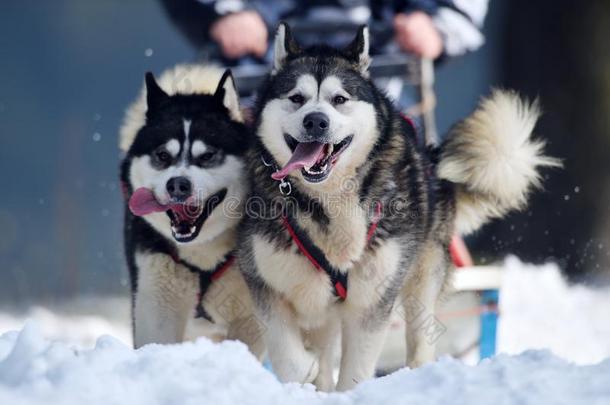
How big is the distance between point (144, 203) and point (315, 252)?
693 millimetres

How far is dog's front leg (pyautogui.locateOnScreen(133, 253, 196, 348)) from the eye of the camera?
3.08 meters

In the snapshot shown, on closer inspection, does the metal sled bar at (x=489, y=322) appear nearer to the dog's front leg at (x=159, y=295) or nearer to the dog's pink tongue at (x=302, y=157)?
the dog's front leg at (x=159, y=295)

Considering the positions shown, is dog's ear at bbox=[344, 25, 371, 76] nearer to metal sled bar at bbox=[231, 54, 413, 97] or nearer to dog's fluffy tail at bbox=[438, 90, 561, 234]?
dog's fluffy tail at bbox=[438, 90, 561, 234]

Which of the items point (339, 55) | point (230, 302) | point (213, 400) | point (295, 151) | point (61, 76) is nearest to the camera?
point (213, 400)

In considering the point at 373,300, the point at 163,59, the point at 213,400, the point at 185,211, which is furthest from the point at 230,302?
the point at 163,59

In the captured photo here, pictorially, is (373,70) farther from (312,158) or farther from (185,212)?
(312,158)

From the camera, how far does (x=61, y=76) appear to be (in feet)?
15.2

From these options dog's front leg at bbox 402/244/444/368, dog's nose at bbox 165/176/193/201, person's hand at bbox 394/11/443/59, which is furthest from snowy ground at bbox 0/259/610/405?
person's hand at bbox 394/11/443/59

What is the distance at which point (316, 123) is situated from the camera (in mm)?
2557

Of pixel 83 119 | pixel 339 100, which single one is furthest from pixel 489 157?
pixel 83 119

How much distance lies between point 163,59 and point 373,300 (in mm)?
2601

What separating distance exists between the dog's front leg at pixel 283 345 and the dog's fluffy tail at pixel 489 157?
3.52ft

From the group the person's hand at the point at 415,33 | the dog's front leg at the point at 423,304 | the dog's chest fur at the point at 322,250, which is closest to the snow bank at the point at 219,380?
the dog's chest fur at the point at 322,250

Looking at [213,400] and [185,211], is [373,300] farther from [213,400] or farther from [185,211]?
[213,400]
